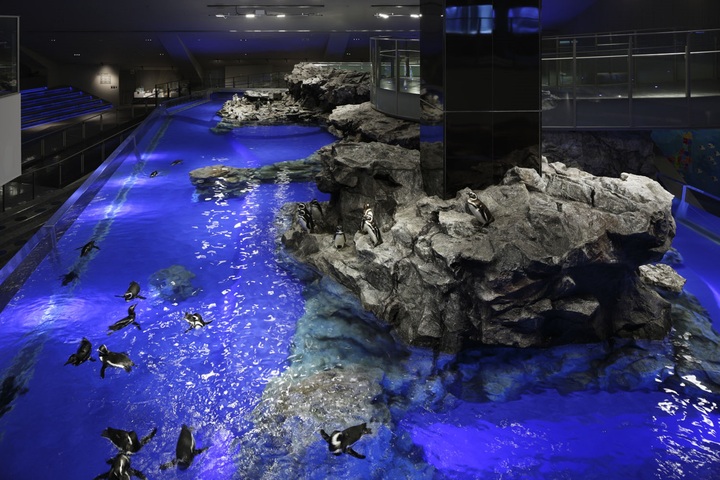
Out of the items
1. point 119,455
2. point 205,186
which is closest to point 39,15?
point 205,186

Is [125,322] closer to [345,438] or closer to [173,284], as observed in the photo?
[173,284]

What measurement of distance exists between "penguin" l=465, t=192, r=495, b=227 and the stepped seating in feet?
68.9

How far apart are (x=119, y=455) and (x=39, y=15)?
28320mm

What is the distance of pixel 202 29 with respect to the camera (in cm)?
2992

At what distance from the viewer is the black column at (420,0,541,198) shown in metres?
7.59

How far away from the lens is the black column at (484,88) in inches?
299

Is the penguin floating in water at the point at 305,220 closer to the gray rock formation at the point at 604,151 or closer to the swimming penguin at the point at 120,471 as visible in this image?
the swimming penguin at the point at 120,471

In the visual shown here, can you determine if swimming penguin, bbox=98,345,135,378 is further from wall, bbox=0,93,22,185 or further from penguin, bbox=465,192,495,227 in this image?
penguin, bbox=465,192,495,227

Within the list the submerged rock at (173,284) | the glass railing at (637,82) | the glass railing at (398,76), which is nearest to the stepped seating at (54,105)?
the glass railing at (398,76)

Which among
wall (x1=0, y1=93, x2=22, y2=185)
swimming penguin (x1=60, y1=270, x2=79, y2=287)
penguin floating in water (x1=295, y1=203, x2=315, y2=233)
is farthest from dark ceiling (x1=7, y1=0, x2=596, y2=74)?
wall (x1=0, y1=93, x2=22, y2=185)

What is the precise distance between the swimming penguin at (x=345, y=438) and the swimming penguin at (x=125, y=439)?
1.56 meters

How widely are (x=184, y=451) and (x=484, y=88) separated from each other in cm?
592

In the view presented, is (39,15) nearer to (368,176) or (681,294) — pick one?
(368,176)

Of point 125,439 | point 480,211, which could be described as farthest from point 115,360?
point 480,211
